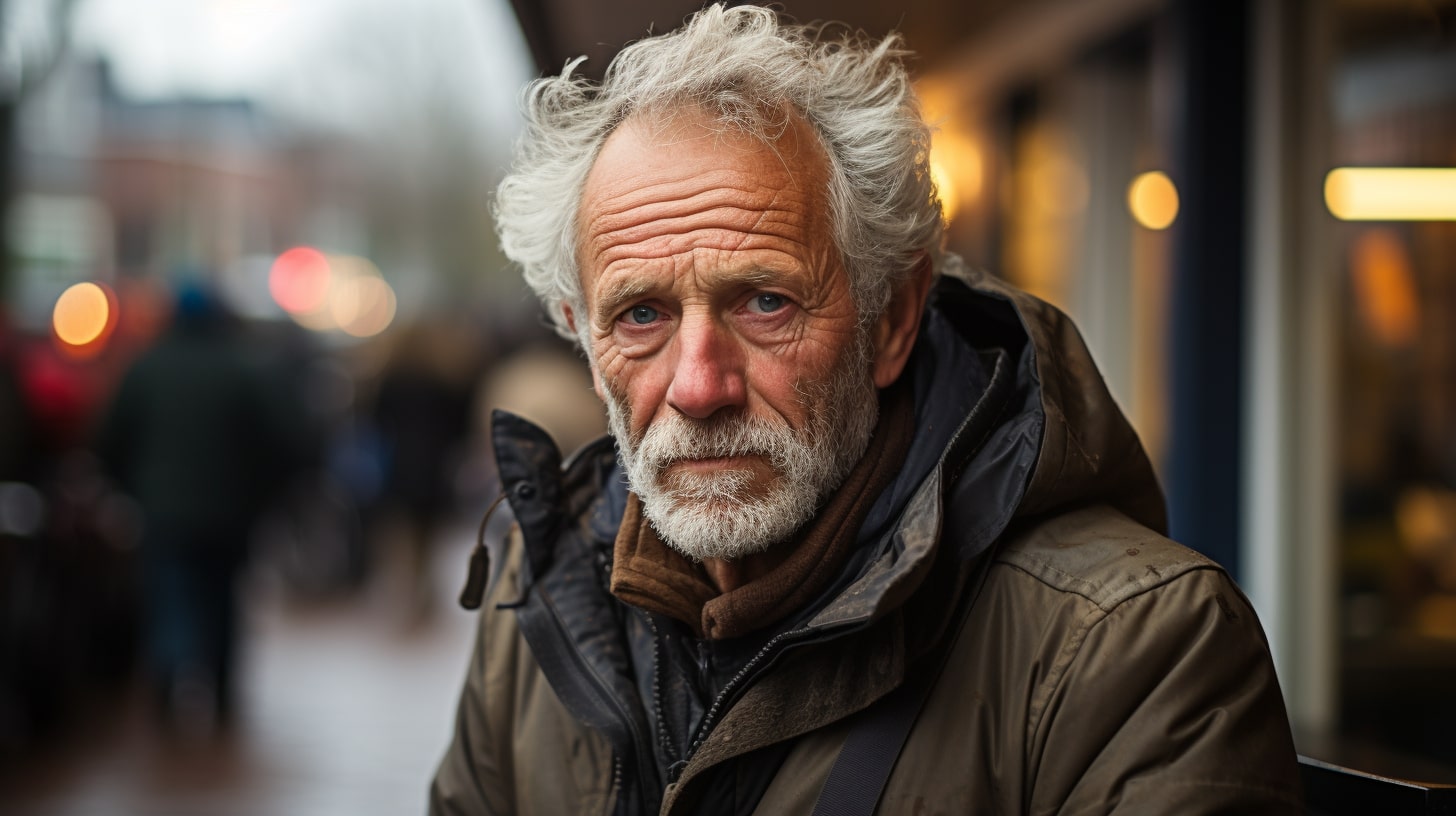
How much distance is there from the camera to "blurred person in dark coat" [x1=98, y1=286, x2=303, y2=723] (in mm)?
6539

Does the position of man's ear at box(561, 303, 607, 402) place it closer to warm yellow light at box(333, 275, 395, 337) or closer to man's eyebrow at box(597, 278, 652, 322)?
man's eyebrow at box(597, 278, 652, 322)

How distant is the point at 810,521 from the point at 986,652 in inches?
14.0

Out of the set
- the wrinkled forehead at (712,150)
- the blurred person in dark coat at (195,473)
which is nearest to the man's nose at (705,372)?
the wrinkled forehead at (712,150)

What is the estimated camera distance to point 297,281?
30.3 meters

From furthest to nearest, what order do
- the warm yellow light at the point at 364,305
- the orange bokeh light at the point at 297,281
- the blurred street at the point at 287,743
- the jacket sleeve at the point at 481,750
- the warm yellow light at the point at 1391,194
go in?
the warm yellow light at the point at 364,305, the orange bokeh light at the point at 297,281, the blurred street at the point at 287,743, the warm yellow light at the point at 1391,194, the jacket sleeve at the point at 481,750

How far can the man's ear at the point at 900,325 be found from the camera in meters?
2.07

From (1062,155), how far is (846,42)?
5.11m

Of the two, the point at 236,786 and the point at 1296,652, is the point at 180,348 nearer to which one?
the point at 236,786

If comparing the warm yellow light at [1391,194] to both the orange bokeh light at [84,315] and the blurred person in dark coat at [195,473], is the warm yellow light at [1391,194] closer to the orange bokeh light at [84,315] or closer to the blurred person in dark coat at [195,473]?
the blurred person in dark coat at [195,473]

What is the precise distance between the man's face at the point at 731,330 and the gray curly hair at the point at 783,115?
34 millimetres

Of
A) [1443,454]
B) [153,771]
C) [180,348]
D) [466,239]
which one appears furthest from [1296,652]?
[466,239]

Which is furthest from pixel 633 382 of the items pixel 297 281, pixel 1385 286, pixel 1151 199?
pixel 297 281

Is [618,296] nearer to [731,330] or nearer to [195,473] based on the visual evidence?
[731,330]

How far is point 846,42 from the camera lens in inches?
86.9
